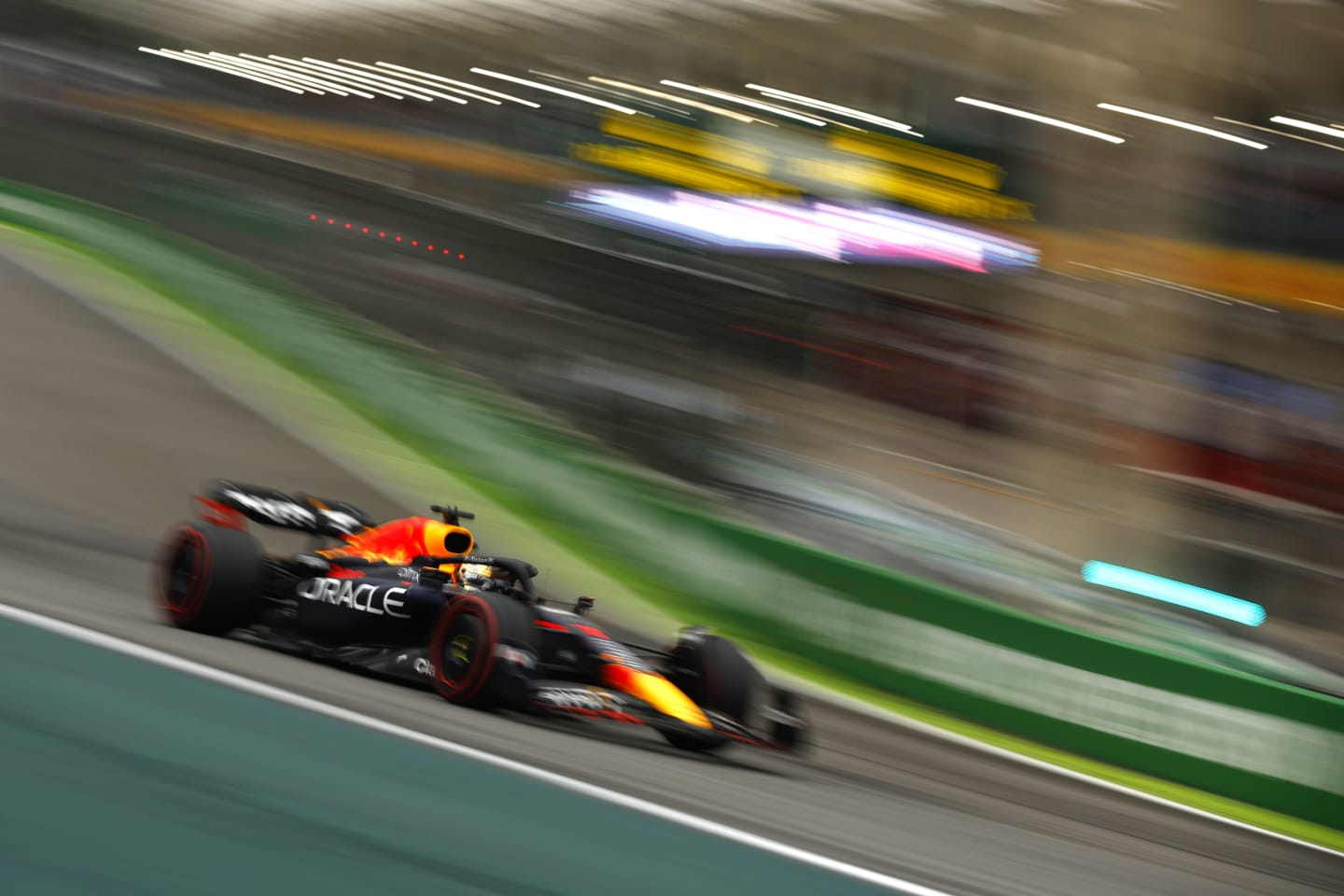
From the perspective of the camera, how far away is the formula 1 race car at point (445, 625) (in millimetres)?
5676

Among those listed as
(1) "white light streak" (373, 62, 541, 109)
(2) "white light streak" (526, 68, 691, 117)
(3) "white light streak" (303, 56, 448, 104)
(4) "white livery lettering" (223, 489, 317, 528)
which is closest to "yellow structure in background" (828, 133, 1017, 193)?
(2) "white light streak" (526, 68, 691, 117)

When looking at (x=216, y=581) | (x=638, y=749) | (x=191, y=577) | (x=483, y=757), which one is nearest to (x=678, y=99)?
(x=191, y=577)

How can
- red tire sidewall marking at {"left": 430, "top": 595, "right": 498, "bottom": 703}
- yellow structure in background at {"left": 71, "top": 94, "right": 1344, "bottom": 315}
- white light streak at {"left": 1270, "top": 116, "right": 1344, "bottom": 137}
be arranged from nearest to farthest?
red tire sidewall marking at {"left": 430, "top": 595, "right": 498, "bottom": 703}
yellow structure in background at {"left": 71, "top": 94, "right": 1344, "bottom": 315}
white light streak at {"left": 1270, "top": 116, "right": 1344, "bottom": 137}

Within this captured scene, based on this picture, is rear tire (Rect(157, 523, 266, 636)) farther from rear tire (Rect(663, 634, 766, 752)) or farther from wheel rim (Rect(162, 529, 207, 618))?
rear tire (Rect(663, 634, 766, 752))

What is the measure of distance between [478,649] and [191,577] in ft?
5.31

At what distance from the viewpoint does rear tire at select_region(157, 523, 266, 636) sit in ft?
20.9

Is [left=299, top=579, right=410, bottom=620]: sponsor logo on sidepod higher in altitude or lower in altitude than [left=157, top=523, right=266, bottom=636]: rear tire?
higher

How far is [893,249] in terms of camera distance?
1945 centimetres

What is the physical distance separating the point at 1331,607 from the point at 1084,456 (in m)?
3.10

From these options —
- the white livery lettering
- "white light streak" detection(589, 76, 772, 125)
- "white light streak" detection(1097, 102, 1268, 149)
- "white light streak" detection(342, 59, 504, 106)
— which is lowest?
the white livery lettering

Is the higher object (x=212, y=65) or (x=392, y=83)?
(x=392, y=83)

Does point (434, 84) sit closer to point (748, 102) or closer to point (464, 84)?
point (464, 84)

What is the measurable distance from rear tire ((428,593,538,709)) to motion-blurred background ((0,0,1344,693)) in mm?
3964

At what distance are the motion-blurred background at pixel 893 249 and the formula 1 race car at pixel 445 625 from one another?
3.03m
